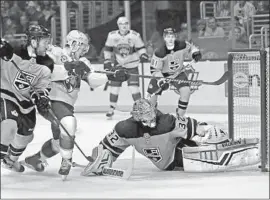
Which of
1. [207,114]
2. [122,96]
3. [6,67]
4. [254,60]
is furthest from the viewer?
[122,96]

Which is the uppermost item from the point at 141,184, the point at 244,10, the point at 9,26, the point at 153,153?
the point at 244,10

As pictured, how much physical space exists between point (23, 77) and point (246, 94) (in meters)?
1.77

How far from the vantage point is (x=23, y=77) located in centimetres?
377

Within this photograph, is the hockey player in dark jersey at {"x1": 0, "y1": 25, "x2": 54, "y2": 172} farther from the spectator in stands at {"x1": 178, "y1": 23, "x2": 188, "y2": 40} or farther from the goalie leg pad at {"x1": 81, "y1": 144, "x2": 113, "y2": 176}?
the spectator in stands at {"x1": 178, "y1": 23, "x2": 188, "y2": 40}

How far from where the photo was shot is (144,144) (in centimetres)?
392

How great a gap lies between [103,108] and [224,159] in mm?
4446

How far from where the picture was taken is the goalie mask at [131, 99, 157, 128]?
150 inches

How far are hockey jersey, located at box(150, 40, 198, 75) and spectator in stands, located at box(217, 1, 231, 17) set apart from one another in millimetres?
2633

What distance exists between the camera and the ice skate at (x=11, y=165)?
388cm

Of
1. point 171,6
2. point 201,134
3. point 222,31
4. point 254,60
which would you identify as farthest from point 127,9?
point 201,134

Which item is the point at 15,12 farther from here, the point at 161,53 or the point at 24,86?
the point at 24,86

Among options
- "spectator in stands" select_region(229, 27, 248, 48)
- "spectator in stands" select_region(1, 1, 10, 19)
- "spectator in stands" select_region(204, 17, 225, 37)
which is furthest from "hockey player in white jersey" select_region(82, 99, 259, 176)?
"spectator in stands" select_region(1, 1, 10, 19)

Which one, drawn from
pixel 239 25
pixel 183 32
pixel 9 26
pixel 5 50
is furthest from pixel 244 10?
pixel 5 50

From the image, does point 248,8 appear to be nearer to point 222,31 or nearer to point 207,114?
point 222,31
